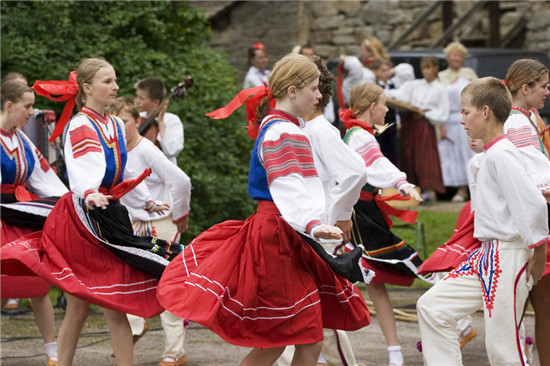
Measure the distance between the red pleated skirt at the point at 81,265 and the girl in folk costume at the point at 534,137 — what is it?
2.09 metres

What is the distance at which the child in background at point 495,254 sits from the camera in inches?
174

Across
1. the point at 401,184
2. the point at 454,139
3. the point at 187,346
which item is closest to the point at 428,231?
the point at 454,139

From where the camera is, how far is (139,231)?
6.32 metres

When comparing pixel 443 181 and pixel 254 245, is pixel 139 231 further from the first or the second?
pixel 443 181

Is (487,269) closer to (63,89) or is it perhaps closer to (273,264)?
(273,264)

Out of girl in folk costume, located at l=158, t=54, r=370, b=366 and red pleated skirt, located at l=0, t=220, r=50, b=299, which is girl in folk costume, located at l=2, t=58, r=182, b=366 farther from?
red pleated skirt, located at l=0, t=220, r=50, b=299

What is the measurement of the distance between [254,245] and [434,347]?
105cm

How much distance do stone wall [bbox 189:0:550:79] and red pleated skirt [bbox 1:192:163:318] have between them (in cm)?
1134

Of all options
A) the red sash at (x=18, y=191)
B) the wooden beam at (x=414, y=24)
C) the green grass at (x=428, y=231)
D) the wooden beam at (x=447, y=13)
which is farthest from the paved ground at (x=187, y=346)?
the wooden beam at (x=447, y=13)

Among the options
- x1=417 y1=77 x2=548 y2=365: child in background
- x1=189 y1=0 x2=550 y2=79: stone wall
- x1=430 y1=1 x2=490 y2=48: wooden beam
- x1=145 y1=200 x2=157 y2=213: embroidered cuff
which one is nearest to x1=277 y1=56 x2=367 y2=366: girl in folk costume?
x1=417 y1=77 x2=548 y2=365: child in background

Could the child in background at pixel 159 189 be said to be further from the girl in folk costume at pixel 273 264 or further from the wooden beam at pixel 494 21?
the wooden beam at pixel 494 21

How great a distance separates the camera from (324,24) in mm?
17297

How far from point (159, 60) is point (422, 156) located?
13.7 ft

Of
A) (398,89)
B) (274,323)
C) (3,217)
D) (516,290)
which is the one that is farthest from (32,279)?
(398,89)
